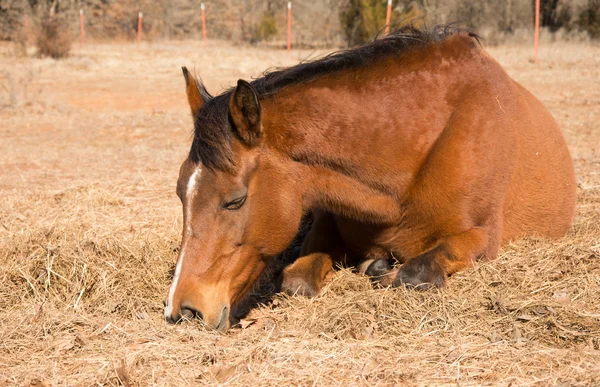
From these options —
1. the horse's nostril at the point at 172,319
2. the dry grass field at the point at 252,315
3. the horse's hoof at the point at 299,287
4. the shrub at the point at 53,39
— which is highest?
the shrub at the point at 53,39

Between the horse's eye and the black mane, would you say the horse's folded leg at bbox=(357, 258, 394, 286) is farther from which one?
the black mane

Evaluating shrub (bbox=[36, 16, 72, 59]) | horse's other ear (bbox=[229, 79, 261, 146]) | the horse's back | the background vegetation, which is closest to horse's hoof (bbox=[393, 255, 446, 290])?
the horse's back

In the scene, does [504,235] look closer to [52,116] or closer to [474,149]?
[474,149]

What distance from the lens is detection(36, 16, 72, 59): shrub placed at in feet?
66.8

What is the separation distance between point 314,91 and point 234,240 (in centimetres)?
101

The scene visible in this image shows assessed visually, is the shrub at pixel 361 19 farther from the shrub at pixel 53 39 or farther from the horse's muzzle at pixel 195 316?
the horse's muzzle at pixel 195 316

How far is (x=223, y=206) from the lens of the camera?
3.59 meters

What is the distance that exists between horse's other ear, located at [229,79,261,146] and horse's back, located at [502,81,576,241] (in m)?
1.93

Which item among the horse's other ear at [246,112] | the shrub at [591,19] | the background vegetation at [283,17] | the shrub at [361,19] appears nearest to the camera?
the horse's other ear at [246,112]

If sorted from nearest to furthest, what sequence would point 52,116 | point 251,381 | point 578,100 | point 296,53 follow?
point 251,381, point 52,116, point 578,100, point 296,53

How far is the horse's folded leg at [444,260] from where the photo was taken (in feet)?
12.9

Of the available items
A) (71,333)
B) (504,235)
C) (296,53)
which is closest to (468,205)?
(504,235)

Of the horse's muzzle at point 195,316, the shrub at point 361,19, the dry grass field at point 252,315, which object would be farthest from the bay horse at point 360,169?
the shrub at point 361,19

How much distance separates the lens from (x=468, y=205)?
4.17 meters
